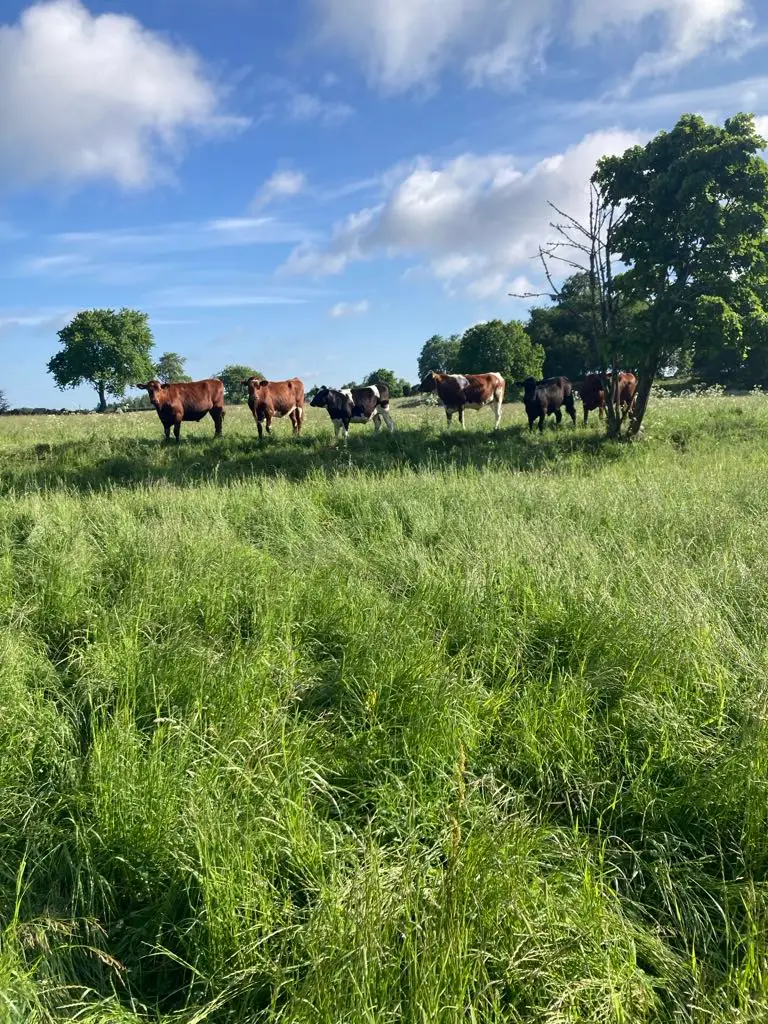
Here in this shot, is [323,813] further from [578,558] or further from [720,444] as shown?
[720,444]

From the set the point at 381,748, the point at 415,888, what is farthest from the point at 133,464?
the point at 415,888

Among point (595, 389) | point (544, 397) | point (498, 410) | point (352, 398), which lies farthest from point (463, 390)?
point (595, 389)

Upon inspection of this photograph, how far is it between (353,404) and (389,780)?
16.6 metres

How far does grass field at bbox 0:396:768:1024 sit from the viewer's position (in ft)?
6.25

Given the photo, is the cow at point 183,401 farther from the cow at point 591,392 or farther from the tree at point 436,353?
the tree at point 436,353

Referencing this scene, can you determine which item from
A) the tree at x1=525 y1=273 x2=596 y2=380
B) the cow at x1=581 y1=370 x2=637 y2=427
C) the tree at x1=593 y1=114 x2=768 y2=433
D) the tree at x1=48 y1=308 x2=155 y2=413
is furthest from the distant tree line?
the tree at x1=48 y1=308 x2=155 y2=413

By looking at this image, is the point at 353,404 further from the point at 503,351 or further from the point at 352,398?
the point at 503,351

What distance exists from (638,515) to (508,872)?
507cm

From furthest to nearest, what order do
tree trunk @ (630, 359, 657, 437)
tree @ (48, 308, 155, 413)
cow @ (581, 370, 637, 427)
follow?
tree @ (48, 308, 155, 413)
cow @ (581, 370, 637, 427)
tree trunk @ (630, 359, 657, 437)

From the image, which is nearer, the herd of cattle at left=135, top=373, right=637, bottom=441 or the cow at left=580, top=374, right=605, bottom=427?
the herd of cattle at left=135, top=373, right=637, bottom=441

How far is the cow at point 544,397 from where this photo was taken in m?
18.5

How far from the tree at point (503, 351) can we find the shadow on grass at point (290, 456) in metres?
44.0

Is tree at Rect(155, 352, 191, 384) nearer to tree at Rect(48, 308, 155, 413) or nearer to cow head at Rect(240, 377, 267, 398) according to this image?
tree at Rect(48, 308, 155, 413)

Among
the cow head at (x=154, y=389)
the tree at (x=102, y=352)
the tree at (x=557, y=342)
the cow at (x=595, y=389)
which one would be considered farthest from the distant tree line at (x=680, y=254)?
the tree at (x=102, y=352)
